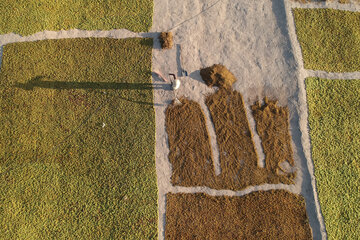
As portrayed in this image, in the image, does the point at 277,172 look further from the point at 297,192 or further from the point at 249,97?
the point at 249,97

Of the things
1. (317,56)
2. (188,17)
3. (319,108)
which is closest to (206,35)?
(188,17)

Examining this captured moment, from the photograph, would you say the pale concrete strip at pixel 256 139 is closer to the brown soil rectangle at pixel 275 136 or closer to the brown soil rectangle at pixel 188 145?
the brown soil rectangle at pixel 275 136

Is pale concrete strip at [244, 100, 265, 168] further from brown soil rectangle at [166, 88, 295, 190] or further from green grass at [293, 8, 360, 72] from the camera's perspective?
green grass at [293, 8, 360, 72]

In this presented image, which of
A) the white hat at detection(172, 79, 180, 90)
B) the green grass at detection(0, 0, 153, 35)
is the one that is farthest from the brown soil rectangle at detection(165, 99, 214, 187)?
the green grass at detection(0, 0, 153, 35)

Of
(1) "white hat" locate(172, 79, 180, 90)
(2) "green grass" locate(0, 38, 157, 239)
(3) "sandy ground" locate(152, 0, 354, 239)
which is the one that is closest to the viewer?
(2) "green grass" locate(0, 38, 157, 239)

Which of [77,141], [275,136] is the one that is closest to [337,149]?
[275,136]

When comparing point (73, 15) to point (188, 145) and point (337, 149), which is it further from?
point (337, 149)

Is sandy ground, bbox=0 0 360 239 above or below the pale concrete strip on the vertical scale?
above
